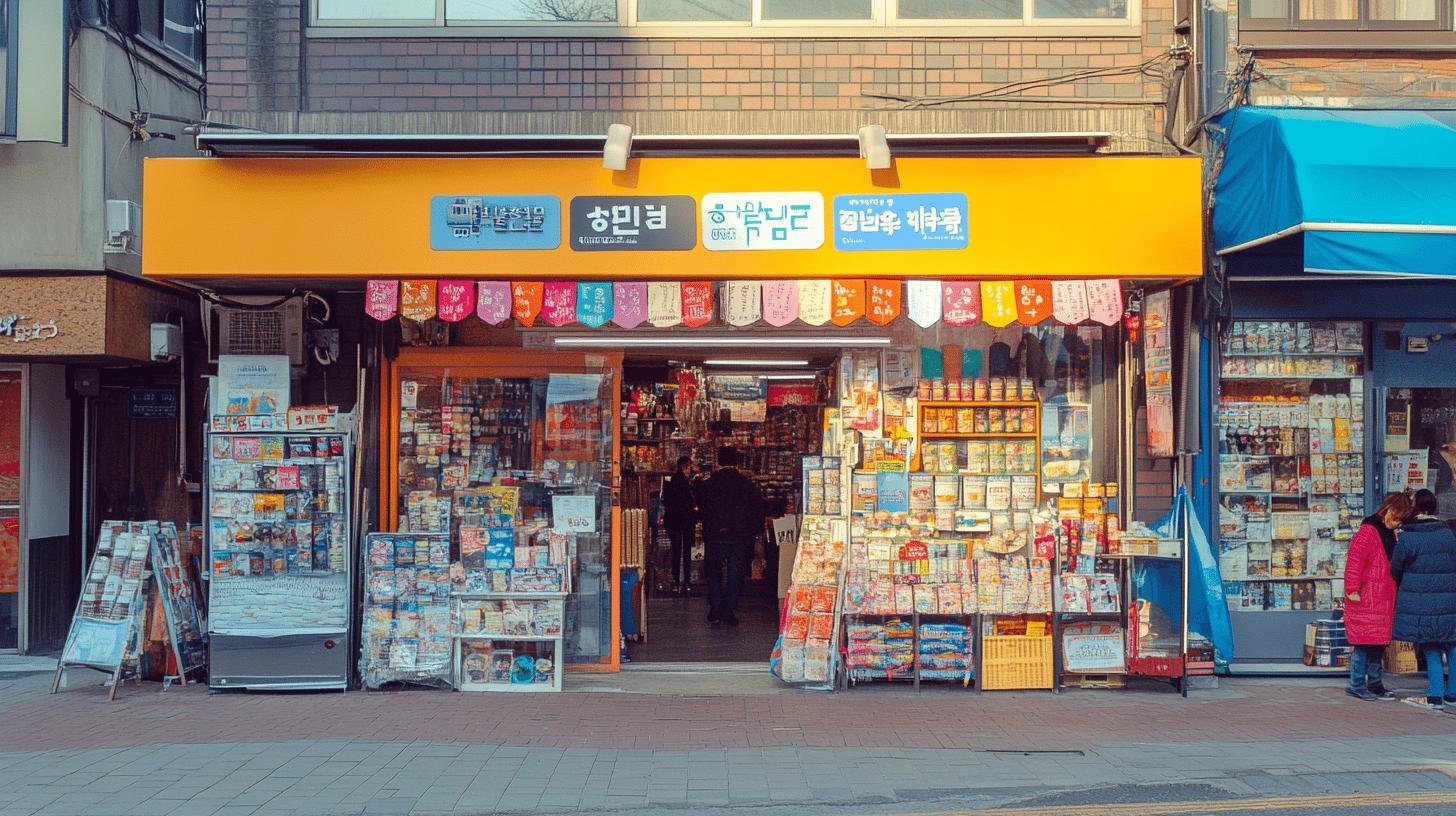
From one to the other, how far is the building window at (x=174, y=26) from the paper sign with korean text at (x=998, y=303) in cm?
761

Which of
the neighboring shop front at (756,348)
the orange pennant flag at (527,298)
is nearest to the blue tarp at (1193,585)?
the neighboring shop front at (756,348)

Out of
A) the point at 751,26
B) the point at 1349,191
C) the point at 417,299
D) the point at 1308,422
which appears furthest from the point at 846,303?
the point at 1308,422

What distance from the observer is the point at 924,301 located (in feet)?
29.2

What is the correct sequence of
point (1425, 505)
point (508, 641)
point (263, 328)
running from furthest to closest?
1. point (263, 328)
2. point (508, 641)
3. point (1425, 505)

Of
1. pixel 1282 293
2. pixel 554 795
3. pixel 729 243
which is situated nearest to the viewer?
pixel 554 795

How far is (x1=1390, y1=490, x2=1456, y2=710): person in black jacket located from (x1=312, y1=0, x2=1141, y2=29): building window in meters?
4.27

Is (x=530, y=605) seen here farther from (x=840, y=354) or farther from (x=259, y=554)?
(x=840, y=354)

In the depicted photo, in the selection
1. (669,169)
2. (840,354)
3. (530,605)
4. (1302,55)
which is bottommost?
(530,605)

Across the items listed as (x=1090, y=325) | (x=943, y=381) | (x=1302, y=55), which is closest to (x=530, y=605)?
(x=943, y=381)

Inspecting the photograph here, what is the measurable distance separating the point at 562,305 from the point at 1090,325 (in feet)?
14.0

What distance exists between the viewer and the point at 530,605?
30.7 ft

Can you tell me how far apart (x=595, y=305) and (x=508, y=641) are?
8.66ft

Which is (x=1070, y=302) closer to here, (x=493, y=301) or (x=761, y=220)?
(x=761, y=220)

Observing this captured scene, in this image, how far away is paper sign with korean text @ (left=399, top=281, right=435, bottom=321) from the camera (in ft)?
29.1
